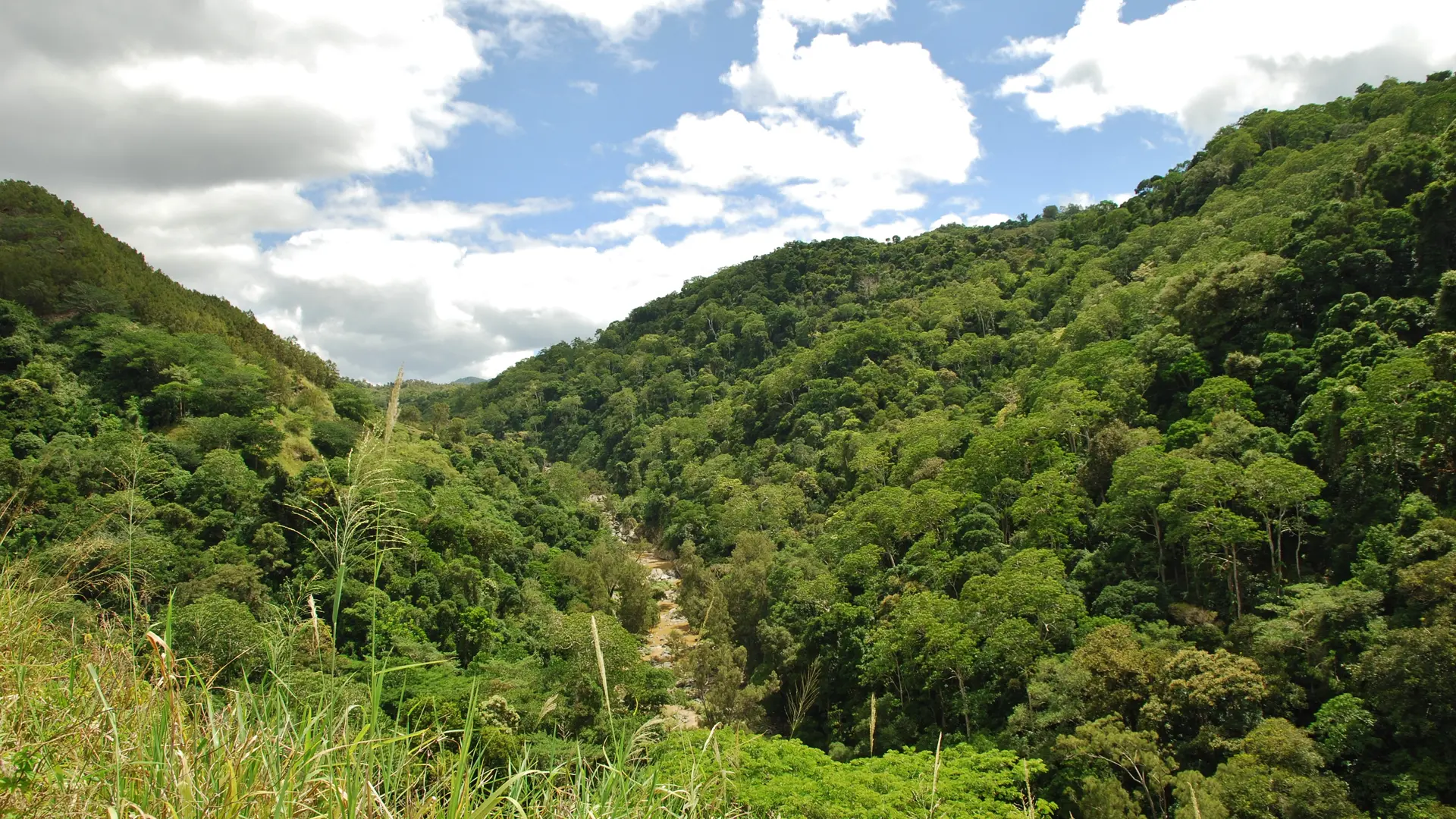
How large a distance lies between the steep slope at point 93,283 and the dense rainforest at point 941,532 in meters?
0.23

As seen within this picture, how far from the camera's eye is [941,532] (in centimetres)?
2631

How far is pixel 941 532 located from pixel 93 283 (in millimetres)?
42406

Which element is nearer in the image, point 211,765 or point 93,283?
point 211,765

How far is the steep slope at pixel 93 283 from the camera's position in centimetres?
3447

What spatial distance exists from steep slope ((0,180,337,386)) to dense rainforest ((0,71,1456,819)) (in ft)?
0.76

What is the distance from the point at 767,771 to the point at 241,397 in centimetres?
2944

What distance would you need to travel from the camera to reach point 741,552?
3281 centimetres

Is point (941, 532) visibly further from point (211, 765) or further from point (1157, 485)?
point (211, 765)

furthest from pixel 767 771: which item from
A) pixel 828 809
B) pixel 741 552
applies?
pixel 741 552

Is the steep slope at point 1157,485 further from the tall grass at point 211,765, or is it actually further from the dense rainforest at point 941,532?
the tall grass at point 211,765

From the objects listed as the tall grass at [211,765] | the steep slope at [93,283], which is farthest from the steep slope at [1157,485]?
the steep slope at [93,283]

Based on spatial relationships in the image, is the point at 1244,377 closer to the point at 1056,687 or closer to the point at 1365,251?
the point at 1365,251

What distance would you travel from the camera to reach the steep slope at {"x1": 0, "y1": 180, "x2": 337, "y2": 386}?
113ft

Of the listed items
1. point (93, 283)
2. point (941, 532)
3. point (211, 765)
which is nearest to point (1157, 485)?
point (941, 532)
